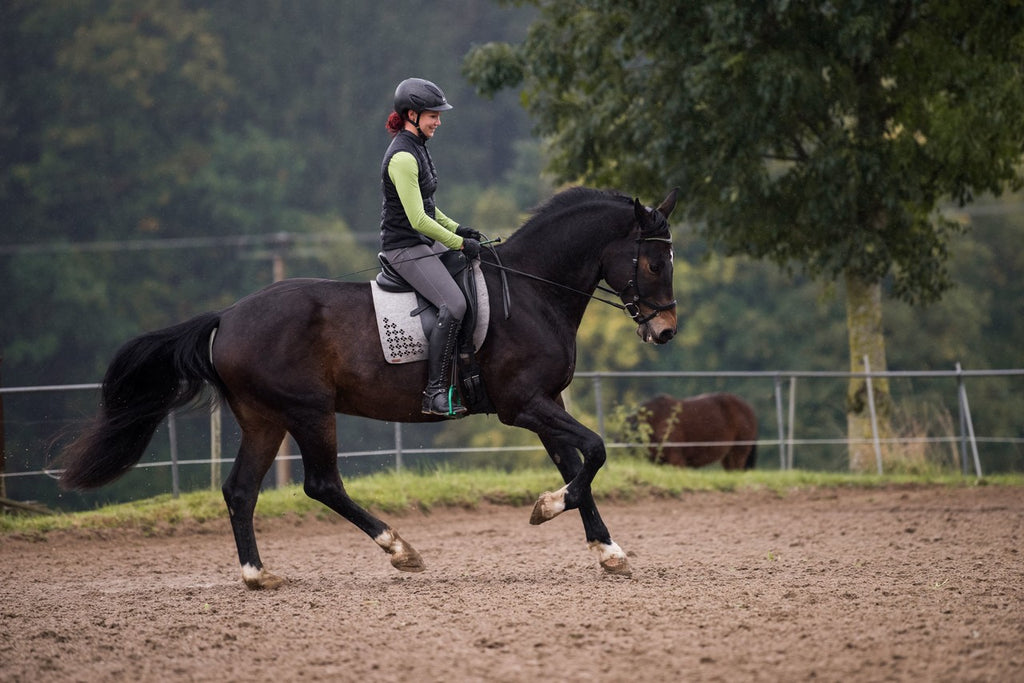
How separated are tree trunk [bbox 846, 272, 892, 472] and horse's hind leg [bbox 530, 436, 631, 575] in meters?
10.2

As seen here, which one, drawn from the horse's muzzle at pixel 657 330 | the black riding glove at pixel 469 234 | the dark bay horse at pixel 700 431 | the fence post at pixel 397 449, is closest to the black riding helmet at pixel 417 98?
the black riding glove at pixel 469 234

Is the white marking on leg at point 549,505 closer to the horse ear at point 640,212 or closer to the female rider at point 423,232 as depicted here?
the female rider at point 423,232

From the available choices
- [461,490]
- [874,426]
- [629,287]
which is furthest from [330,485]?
[874,426]

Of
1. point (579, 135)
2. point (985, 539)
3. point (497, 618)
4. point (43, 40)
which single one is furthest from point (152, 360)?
point (43, 40)

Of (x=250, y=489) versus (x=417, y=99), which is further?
(x=250, y=489)

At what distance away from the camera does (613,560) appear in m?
7.67

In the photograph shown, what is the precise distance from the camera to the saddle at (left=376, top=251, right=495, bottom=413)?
303 inches

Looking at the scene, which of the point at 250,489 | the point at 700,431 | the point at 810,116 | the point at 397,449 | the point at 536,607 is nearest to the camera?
the point at 536,607

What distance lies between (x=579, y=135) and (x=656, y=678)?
12953 millimetres

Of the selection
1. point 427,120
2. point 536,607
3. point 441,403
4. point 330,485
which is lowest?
point 536,607

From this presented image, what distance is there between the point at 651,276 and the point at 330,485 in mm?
2597

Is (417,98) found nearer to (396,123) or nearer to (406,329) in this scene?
(396,123)

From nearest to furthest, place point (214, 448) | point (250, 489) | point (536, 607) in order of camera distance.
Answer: point (536, 607), point (250, 489), point (214, 448)

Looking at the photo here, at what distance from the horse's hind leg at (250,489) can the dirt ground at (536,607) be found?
19cm
